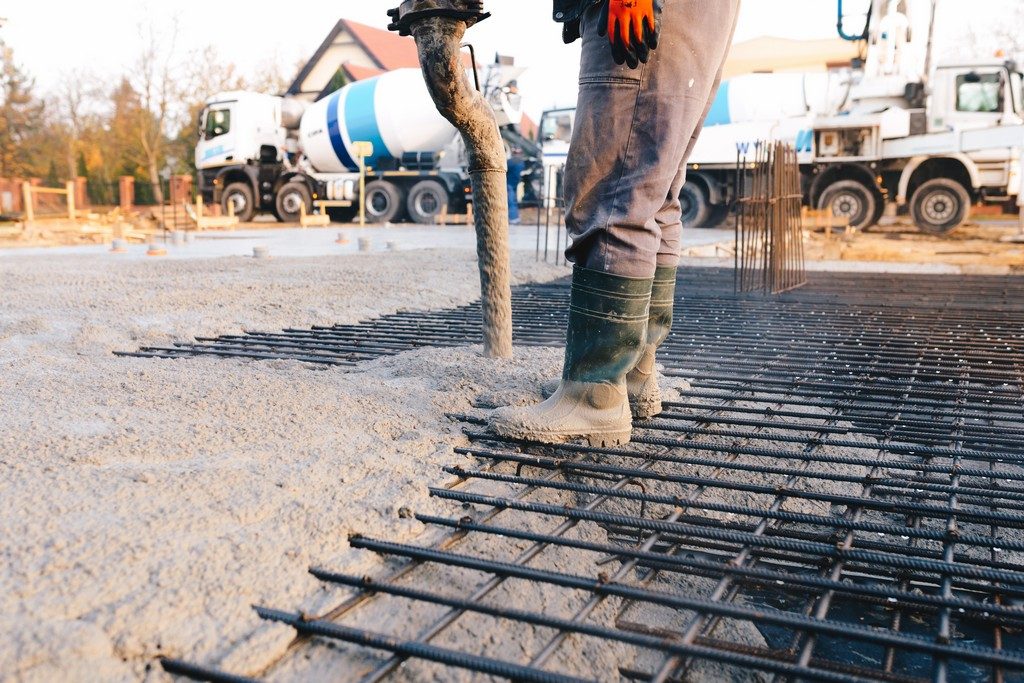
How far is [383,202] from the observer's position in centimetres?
1973

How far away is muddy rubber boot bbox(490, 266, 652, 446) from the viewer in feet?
7.05

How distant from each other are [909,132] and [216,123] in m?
14.9

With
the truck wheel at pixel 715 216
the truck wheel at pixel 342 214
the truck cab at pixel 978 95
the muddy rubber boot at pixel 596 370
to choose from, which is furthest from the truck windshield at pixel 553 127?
the muddy rubber boot at pixel 596 370

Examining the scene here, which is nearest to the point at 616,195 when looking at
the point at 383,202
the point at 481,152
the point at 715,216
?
the point at 481,152

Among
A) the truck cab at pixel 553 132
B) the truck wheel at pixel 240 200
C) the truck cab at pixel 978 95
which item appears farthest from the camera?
the truck wheel at pixel 240 200

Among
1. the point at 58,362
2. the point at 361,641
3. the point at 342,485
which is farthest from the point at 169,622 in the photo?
the point at 58,362

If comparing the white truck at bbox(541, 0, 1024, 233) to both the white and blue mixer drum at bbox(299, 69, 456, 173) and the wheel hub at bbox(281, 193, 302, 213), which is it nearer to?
the white and blue mixer drum at bbox(299, 69, 456, 173)

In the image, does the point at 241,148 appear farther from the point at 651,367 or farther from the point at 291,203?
the point at 651,367

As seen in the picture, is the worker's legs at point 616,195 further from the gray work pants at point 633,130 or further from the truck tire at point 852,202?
the truck tire at point 852,202

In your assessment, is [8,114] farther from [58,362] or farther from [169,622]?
[169,622]

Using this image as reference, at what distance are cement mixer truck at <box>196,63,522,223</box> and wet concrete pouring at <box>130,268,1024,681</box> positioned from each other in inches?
626

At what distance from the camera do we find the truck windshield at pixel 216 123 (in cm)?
2020

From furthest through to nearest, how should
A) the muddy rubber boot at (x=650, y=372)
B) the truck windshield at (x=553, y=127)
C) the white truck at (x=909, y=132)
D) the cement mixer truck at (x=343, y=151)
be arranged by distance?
the truck windshield at (x=553, y=127)
the cement mixer truck at (x=343, y=151)
the white truck at (x=909, y=132)
the muddy rubber boot at (x=650, y=372)

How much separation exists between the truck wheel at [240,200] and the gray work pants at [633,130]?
1960cm
